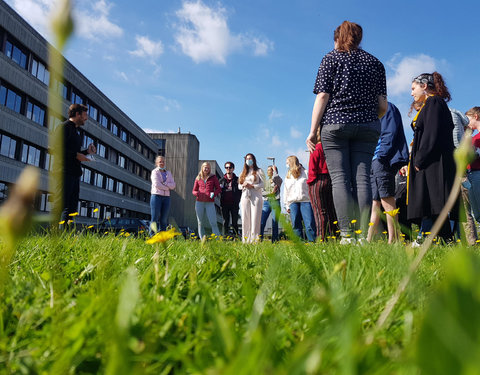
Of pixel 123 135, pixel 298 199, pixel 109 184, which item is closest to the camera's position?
pixel 298 199

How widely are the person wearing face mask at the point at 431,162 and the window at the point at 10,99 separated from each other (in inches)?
1249

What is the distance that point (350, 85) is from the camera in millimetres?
4066

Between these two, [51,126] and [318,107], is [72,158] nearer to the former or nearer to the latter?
[318,107]

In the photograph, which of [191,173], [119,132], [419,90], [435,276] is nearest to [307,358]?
[435,276]

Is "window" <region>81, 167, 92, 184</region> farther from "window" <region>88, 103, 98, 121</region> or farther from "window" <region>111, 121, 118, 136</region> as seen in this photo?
"window" <region>111, 121, 118, 136</region>

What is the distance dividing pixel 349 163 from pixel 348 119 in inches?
18.0

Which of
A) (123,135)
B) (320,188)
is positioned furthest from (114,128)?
(320,188)

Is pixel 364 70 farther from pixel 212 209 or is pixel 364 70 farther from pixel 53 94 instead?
pixel 212 209

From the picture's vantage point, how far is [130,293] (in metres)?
0.44

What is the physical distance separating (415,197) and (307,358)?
414cm

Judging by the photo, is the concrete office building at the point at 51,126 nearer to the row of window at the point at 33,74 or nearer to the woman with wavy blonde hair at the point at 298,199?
the row of window at the point at 33,74

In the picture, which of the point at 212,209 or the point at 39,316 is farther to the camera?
the point at 212,209

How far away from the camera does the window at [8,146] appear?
28.8 metres

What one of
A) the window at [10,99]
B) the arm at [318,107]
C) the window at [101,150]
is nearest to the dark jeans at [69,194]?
the arm at [318,107]
